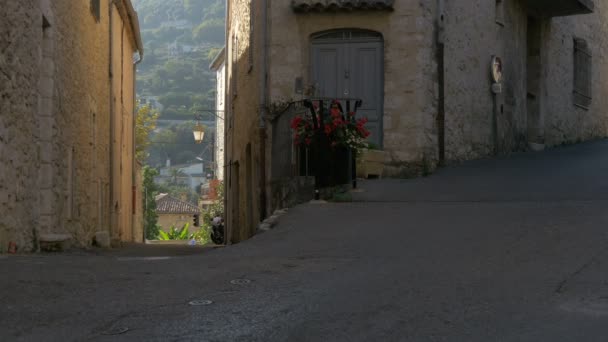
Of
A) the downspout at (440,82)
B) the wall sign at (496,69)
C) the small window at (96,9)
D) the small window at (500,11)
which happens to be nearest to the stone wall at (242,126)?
the small window at (96,9)

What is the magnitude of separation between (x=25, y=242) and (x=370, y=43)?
28.0 ft

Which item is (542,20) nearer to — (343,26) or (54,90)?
(343,26)

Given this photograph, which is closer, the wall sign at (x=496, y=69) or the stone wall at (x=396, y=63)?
the stone wall at (x=396, y=63)

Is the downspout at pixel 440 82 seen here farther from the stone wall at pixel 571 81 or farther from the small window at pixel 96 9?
the stone wall at pixel 571 81

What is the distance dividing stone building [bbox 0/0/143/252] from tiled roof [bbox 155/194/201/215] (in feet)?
191

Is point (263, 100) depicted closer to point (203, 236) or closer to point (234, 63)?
point (234, 63)

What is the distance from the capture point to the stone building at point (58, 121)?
8570 millimetres

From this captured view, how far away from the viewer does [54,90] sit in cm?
1042

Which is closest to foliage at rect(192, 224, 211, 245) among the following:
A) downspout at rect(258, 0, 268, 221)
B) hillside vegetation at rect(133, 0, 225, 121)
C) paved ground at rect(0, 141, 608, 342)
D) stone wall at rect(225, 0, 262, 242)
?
stone wall at rect(225, 0, 262, 242)

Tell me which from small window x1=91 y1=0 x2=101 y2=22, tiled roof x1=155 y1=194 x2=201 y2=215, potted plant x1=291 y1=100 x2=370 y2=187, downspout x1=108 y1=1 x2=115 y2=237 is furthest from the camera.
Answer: tiled roof x1=155 y1=194 x2=201 y2=215

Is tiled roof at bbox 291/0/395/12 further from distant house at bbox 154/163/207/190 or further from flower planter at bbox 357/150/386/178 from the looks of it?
distant house at bbox 154/163/207/190

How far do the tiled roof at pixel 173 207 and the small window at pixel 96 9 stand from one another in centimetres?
6106

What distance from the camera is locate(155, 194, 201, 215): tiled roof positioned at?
253 ft

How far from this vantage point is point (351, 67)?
1587cm
